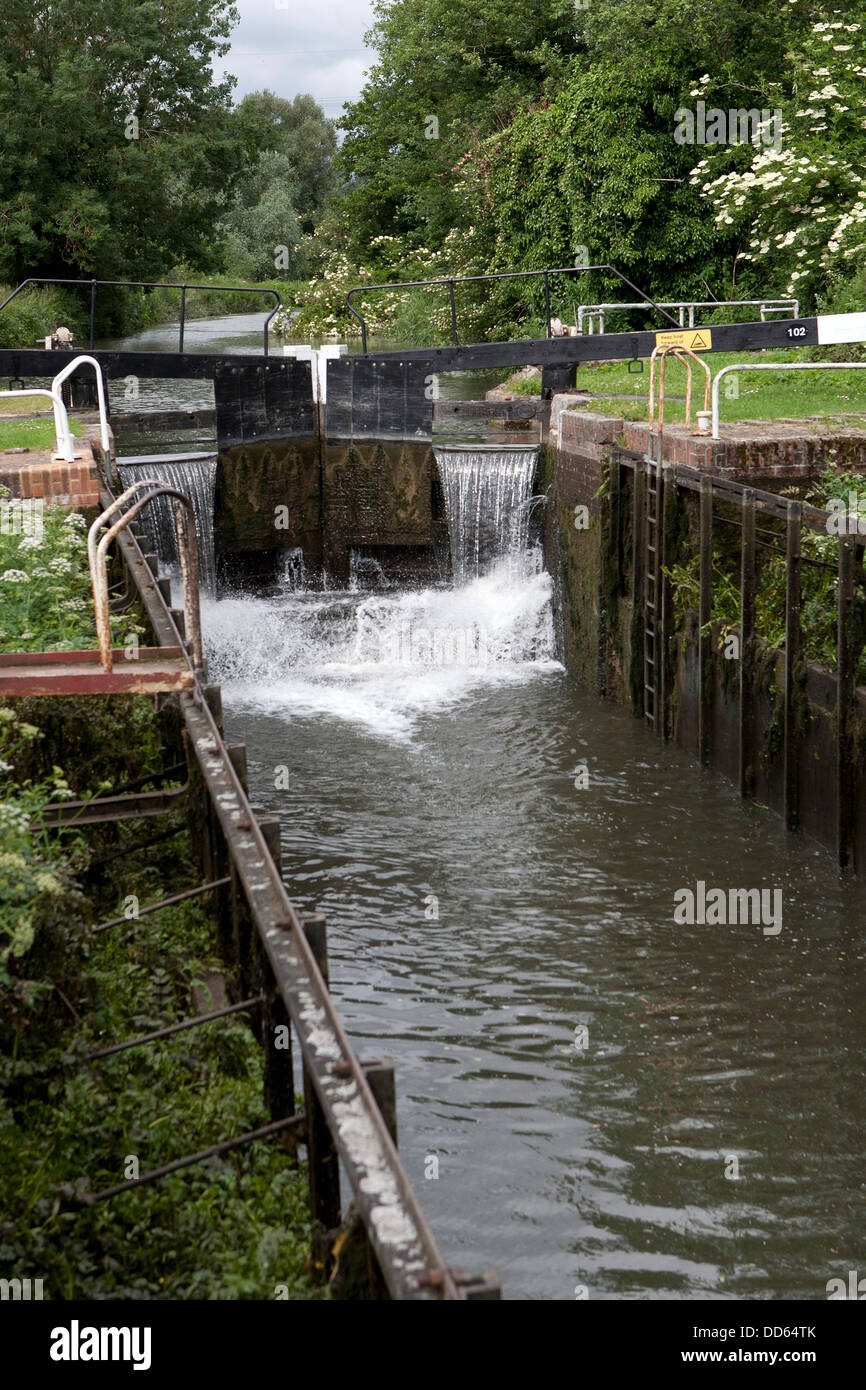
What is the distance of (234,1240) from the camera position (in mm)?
4660

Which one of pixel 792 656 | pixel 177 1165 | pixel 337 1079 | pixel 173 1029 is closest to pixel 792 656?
pixel 792 656

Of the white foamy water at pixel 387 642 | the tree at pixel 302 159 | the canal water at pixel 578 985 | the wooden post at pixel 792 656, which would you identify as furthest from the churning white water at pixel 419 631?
the tree at pixel 302 159

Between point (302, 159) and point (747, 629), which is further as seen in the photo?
point (302, 159)

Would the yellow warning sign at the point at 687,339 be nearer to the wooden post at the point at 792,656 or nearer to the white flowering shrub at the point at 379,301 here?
the wooden post at the point at 792,656

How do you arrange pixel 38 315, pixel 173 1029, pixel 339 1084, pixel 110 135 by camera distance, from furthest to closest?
pixel 110 135 < pixel 38 315 < pixel 173 1029 < pixel 339 1084

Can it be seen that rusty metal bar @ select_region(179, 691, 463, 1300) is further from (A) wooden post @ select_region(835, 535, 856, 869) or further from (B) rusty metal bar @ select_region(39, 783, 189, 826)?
(A) wooden post @ select_region(835, 535, 856, 869)

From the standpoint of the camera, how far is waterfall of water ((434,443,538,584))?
16.8 metres

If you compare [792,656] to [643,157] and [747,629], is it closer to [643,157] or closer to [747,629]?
[747,629]

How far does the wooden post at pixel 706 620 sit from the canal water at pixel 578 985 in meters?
0.37

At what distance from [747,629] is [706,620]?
842mm

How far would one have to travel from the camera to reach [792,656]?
10.1 m

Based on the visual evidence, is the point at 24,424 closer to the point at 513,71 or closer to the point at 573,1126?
the point at 573,1126
